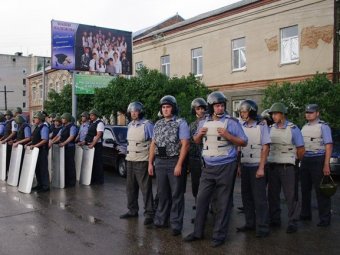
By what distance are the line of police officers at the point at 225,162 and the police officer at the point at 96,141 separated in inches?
149

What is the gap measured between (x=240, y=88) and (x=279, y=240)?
1758 centimetres

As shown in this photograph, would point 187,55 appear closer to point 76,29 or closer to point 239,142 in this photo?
point 76,29

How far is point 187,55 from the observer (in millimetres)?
26531

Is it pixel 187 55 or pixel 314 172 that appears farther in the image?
pixel 187 55

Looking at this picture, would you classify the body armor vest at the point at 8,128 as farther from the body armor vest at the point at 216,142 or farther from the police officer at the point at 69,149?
the body armor vest at the point at 216,142

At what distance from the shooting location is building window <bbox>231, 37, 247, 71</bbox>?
75.2ft

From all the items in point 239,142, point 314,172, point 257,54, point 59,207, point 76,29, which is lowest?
point 59,207

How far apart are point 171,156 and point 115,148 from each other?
22.3ft

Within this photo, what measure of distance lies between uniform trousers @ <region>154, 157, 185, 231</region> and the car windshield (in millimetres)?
6549

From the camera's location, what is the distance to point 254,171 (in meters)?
6.15

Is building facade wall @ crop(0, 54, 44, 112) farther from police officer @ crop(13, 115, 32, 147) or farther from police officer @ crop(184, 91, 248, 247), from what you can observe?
police officer @ crop(184, 91, 248, 247)

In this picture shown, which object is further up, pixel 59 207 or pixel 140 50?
pixel 140 50

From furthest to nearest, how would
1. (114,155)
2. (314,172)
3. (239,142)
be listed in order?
1. (114,155)
2. (314,172)
3. (239,142)

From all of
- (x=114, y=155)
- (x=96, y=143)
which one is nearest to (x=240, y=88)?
(x=114, y=155)
